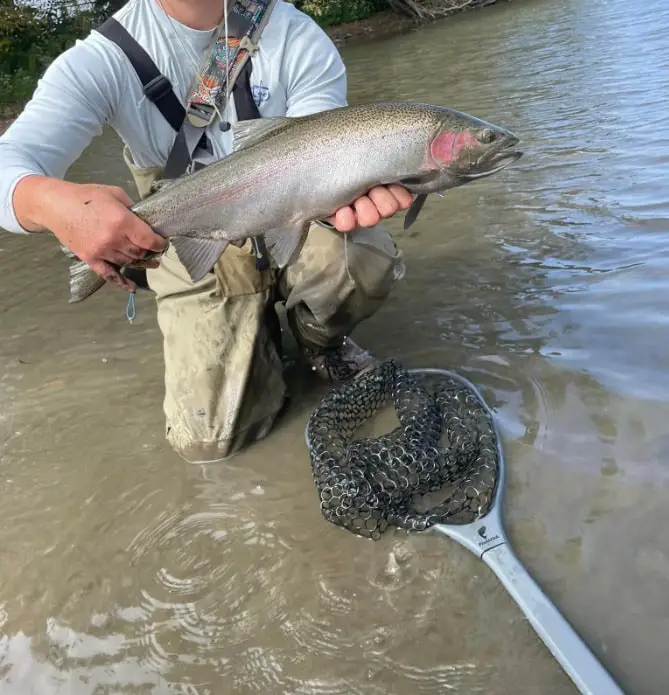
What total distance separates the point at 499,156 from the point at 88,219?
4.32 feet

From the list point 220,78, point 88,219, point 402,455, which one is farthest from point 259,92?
point 402,455

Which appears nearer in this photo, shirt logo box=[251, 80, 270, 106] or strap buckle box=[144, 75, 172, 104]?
strap buckle box=[144, 75, 172, 104]

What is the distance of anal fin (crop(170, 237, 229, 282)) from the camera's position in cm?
228

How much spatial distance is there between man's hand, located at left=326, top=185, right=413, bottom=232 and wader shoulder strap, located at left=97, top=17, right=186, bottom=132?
3.20 ft

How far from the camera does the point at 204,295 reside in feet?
9.21

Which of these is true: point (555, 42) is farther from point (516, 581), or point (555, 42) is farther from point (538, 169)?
point (516, 581)

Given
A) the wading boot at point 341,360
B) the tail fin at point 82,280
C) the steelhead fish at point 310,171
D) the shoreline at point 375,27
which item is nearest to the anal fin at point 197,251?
the steelhead fish at point 310,171

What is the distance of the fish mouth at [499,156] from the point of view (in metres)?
1.99

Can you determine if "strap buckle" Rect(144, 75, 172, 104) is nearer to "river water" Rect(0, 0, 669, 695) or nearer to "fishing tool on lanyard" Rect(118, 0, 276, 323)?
"fishing tool on lanyard" Rect(118, 0, 276, 323)

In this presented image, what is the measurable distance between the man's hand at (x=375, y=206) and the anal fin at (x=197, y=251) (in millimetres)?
450

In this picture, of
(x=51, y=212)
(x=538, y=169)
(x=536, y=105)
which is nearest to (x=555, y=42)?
(x=536, y=105)

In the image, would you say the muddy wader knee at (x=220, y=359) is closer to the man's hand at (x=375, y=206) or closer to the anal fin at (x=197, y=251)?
the anal fin at (x=197, y=251)

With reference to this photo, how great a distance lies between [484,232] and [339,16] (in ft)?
68.0

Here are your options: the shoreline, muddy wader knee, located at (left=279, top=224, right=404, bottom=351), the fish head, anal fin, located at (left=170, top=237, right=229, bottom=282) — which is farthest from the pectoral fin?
the shoreline
